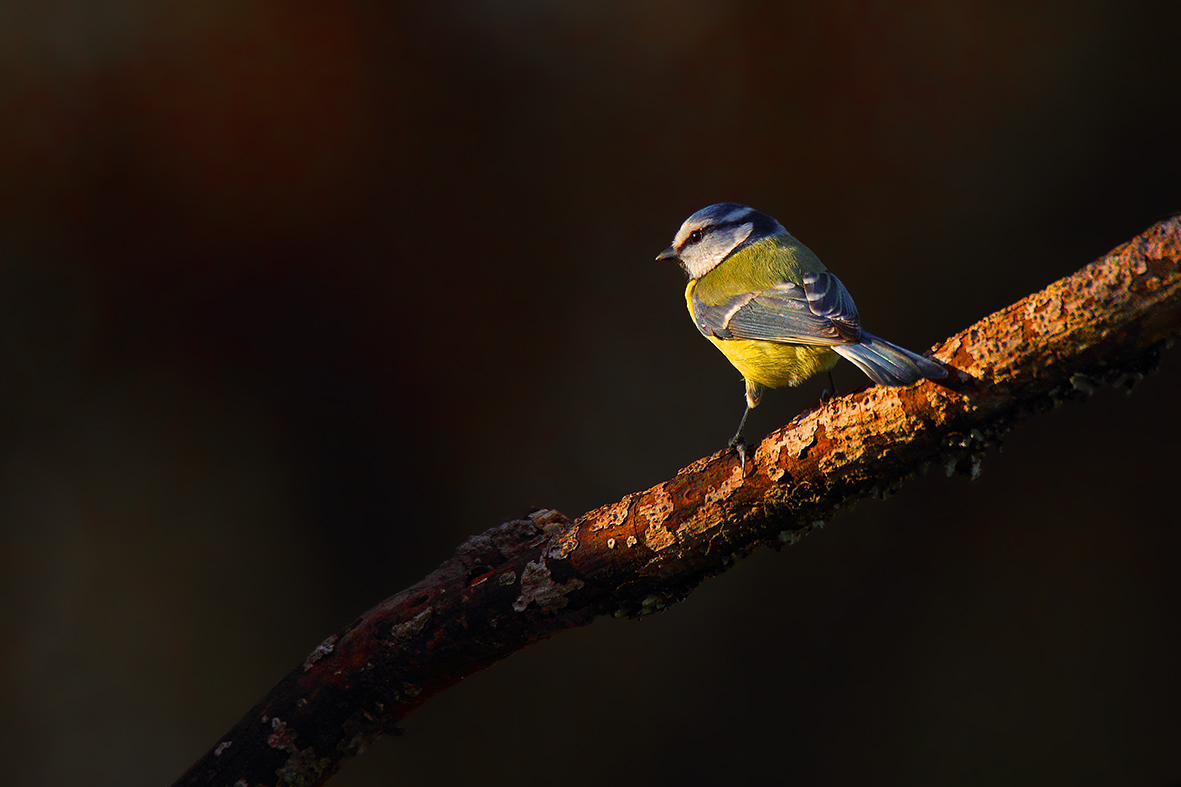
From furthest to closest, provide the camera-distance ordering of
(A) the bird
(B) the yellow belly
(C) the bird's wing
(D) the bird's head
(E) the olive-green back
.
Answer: (D) the bird's head → (E) the olive-green back → (B) the yellow belly → (C) the bird's wing → (A) the bird

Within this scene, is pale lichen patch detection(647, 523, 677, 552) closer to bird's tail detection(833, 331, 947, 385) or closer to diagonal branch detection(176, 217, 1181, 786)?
diagonal branch detection(176, 217, 1181, 786)

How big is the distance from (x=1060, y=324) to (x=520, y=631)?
64 centimetres

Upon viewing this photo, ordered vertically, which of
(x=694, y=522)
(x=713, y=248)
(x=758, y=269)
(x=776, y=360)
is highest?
(x=713, y=248)

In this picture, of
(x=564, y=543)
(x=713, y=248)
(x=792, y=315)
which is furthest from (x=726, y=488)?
(x=713, y=248)

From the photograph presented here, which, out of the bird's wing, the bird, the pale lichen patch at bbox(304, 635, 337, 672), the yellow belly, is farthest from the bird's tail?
the pale lichen patch at bbox(304, 635, 337, 672)

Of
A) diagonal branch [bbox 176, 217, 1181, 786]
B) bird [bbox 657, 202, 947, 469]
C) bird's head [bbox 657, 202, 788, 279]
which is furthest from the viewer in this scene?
bird's head [bbox 657, 202, 788, 279]

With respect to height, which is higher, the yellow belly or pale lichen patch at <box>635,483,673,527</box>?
the yellow belly

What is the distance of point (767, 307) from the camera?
1.13 meters

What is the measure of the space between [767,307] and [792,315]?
0.24 ft

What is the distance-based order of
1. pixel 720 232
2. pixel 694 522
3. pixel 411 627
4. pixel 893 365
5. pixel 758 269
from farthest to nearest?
pixel 720 232 → pixel 758 269 → pixel 411 627 → pixel 694 522 → pixel 893 365

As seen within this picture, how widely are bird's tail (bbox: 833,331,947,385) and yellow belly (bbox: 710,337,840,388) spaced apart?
0.80 ft

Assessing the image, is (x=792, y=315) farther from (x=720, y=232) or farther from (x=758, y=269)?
(x=720, y=232)

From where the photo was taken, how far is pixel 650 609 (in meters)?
0.88

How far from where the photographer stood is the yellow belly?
1072 mm
